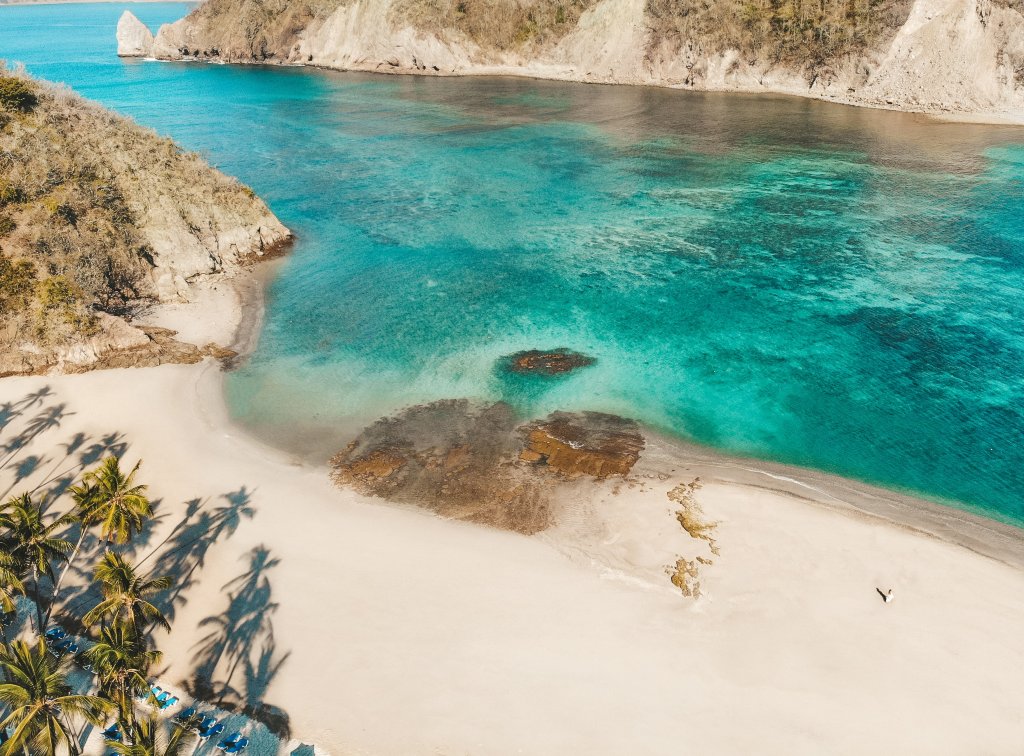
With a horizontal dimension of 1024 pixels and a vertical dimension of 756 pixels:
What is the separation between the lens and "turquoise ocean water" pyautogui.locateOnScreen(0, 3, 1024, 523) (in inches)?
1266

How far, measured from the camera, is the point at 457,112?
324 feet

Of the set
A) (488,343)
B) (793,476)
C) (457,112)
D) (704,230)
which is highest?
(457,112)

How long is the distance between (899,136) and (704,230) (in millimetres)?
46218

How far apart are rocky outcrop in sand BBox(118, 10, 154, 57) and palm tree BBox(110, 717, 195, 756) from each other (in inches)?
7678

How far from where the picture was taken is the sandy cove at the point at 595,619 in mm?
18453

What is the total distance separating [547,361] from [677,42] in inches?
3930

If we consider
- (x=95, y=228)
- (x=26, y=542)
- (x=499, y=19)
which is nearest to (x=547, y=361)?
(x=26, y=542)

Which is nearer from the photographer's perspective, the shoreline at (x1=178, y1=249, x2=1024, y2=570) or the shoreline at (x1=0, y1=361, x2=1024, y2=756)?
the shoreline at (x1=0, y1=361, x2=1024, y2=756)

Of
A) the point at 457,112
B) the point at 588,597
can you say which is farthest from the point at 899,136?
the point at 588,597

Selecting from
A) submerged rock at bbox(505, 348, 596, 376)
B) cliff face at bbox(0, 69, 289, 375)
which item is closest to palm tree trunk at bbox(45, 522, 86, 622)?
cliff face at bbox(0, 69, 289, 375)

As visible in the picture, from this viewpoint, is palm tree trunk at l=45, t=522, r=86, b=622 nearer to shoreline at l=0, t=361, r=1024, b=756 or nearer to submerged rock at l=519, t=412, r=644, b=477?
shoreline at l=0, t=361, r=1024, b=756

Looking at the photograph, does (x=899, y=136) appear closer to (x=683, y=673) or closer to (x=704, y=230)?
(x=704, y=230)

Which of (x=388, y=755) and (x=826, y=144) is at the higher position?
(x=826, y=144)

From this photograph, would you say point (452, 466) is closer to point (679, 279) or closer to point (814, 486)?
point (814, 486)
